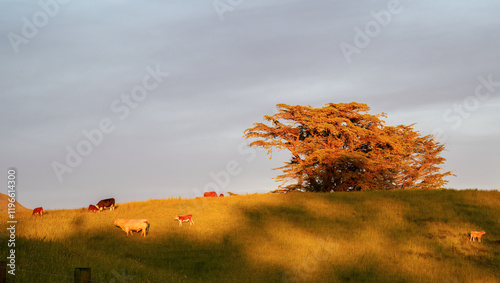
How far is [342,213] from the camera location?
123 feet

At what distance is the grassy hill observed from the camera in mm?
25359

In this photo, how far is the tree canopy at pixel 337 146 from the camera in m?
54.6

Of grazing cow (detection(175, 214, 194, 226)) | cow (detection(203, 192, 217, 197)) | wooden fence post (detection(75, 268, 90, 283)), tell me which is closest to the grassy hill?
grazing cow (detection(175, 214, 194, 226))

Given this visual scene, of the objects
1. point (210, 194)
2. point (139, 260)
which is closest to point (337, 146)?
point (210, 194)

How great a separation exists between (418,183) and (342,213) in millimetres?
32372

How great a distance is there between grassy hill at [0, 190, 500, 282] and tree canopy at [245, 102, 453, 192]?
11974 mm

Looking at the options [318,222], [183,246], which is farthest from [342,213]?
[183,246]

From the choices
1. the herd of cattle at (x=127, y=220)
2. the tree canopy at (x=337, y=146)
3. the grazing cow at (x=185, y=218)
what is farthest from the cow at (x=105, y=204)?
the tree canopy at (x=337, y=146)

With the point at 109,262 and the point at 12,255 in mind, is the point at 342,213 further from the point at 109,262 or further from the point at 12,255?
the point at 12,255

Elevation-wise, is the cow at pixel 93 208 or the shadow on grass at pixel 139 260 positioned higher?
the cow at pixel 93 208

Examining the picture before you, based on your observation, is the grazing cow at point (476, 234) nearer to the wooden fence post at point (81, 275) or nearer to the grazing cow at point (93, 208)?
the wooden fence post at point (81, 275)

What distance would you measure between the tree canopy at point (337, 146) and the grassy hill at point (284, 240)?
11974mm

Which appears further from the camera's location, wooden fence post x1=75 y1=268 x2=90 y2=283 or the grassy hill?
the grassy hill

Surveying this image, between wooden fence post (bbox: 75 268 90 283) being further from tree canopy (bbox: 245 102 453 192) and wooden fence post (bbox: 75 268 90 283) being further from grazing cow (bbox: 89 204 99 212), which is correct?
tree canopy (bbox: 245 102 453 192)
